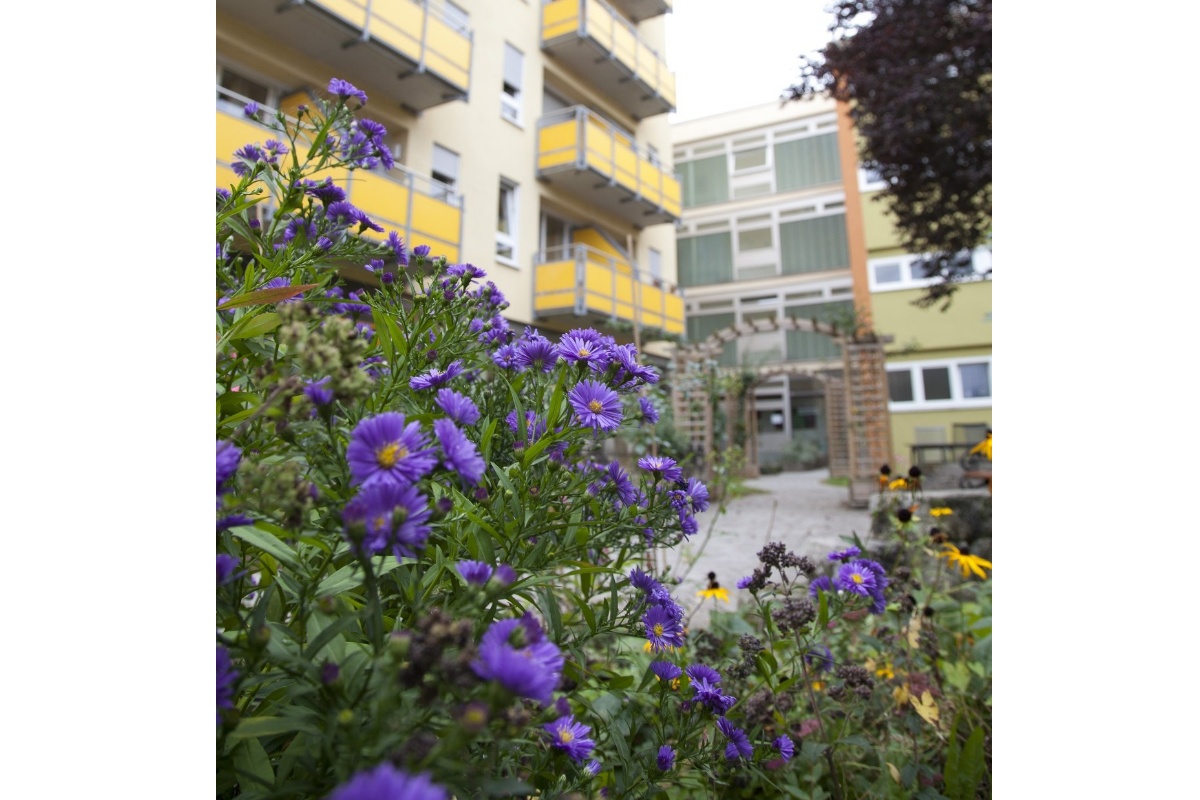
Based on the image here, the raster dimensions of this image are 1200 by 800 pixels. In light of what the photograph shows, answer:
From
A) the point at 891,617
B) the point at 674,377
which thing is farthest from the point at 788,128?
the point at 891,617

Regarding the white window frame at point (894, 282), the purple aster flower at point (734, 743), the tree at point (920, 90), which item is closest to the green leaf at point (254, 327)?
the purple aster flower at point (734, 743)

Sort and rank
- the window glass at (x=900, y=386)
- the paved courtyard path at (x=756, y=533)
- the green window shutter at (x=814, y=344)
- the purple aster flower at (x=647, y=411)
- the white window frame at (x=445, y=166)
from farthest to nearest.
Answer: the green window shutter at (x=814, y=344), the window glass at (x=900, y=386), the white window frame at (x=445, y=166), the paved courtyard path at (x=756, y=533), the purple aster flower at (x=647, y=411)

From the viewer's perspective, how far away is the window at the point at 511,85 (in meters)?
7.79

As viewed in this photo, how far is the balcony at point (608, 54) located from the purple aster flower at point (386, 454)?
8858 mm

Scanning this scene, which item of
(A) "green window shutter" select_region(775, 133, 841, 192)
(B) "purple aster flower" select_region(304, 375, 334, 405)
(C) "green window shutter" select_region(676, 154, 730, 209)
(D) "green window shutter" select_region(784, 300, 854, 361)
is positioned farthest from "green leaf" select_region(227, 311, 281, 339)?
(C) "green window shutter" select_region(676, 154, 730, 209)

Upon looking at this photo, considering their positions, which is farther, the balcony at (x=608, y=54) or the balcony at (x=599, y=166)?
the balcony at (x=608, y=54)

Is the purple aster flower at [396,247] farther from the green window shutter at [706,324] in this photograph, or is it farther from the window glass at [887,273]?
the green window shutter at [706,324]

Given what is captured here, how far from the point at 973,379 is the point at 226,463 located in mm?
13643

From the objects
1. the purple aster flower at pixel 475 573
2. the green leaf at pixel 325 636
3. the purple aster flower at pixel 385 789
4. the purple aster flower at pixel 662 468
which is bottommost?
the purple aster flower at pixel 385 789

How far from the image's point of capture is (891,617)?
6.15 feet

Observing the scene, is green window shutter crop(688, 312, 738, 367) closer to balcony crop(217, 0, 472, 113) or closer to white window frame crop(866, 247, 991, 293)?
white window frame crop(866, 247, 991, 293)

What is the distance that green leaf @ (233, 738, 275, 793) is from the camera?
0.44 m

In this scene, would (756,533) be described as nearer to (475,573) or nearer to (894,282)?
(475,573)
